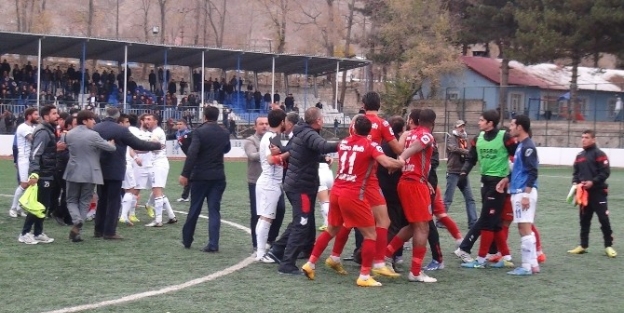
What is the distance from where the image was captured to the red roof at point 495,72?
57466 millimetres

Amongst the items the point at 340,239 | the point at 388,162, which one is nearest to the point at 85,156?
the point at 340,239

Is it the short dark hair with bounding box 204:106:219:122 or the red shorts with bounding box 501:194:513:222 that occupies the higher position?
the short dark hair with bounding box 204:106:219:122

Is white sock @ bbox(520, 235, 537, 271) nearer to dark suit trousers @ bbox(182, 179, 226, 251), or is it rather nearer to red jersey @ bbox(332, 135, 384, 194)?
red jersey @ bbox(332, 135, 384, 194)

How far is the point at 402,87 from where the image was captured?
155ft

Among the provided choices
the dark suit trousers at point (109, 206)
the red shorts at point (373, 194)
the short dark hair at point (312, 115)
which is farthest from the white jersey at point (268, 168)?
the dark suit trousers at point (109, 206)

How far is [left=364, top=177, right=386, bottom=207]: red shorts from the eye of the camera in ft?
30.1

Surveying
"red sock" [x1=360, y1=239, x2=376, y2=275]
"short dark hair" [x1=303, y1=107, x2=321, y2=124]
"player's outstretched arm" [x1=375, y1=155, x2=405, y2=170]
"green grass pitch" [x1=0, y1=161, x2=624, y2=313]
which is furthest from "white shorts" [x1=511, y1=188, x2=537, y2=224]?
"short dark hair" [x1=303, y1=107, x2=321, y2=124]

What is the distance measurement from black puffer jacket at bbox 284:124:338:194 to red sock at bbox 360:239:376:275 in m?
1.10

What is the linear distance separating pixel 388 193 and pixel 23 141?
22.8 ft

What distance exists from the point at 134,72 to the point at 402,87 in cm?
2380

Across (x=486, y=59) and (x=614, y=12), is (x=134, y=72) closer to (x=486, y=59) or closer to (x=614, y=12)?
(x=486, y=59)

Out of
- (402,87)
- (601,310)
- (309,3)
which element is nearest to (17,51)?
(402,87)

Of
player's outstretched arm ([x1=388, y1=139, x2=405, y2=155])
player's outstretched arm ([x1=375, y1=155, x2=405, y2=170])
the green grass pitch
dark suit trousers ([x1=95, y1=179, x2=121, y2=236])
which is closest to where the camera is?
the green grass pitch

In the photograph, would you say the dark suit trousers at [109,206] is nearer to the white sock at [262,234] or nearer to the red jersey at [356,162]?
the white sock at [262,234]
